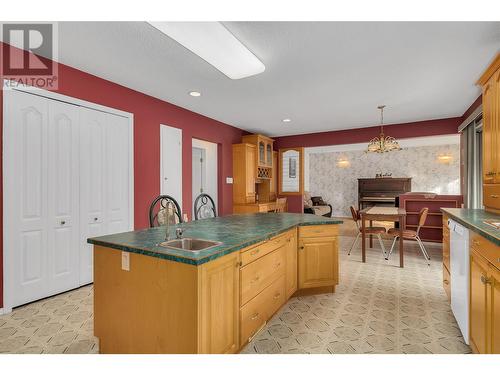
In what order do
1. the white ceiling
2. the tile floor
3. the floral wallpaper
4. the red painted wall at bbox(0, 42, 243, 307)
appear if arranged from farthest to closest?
the floral wallpaper → the red painted wall at bbox(0, 42, 243, 307) → the white ceiling → the tile floor

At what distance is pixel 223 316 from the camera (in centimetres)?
158

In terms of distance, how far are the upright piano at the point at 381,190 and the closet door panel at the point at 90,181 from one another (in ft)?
28.5

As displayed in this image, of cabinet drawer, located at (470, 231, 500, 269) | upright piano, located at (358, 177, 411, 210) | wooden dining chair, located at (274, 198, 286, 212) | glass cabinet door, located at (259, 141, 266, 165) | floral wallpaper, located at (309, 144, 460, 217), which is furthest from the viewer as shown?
upright piano, located at (358, 177, 411, 210)

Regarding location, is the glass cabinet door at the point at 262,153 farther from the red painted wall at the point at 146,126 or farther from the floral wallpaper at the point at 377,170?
the floral wallpaper at the point at 377,170

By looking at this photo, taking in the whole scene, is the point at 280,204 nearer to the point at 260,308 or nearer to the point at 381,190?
the point at 260,308

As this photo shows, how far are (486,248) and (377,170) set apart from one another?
9173mm

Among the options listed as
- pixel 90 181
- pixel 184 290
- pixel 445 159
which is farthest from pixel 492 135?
pixel 445 159

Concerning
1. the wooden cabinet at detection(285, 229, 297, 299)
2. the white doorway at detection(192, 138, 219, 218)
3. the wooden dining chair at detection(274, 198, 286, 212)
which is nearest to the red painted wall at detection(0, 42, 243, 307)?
the white doorway at detection(192, 138, 219, 218)

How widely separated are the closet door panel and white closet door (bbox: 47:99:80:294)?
0.07 metres

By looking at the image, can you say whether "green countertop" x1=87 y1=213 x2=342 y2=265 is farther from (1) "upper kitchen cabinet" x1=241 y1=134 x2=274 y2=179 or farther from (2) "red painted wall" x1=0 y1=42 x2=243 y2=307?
(1) "upper kitchen cabinet" x1=241 y1=134 x2=274 y2=179

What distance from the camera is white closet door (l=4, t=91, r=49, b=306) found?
2.47 metres

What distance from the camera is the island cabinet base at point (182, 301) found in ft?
4.63

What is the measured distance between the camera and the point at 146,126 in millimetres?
3812

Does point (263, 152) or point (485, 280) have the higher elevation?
point (263, 152)
